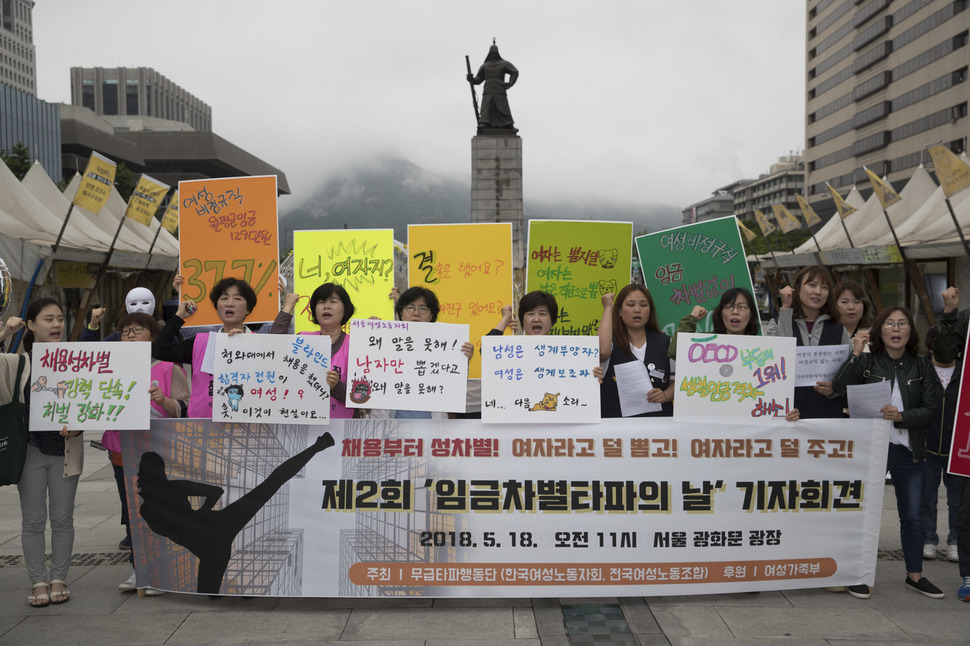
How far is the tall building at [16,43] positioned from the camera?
402 ft

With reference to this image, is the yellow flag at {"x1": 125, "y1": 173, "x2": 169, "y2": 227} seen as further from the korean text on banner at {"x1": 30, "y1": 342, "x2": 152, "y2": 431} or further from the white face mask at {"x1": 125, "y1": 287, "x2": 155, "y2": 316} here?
the korean text on banner at {"x1": 30, "y1": 342, "x2": 152, "y2": 431}

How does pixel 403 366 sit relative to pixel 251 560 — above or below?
above

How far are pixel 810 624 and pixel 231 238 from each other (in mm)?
4428

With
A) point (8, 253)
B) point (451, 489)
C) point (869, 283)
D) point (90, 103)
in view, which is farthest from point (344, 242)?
point (90, 103)

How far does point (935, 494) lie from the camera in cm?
513

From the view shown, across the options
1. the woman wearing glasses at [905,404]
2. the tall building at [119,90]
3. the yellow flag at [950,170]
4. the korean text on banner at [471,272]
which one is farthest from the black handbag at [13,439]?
the tall building at [119,90]

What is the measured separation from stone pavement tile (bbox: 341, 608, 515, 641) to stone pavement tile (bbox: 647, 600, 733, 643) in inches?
31.0

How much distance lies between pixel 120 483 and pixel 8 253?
6860mm

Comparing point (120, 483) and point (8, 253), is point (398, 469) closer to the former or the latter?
point (120, 483)

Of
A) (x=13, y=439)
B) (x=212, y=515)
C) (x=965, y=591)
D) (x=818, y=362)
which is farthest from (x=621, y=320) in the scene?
(x=13, y=439)

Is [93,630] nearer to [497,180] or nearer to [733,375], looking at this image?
[733,375]

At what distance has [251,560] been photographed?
4348 mm

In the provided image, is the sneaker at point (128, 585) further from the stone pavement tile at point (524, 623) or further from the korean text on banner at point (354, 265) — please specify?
the korean text on banner at point (354, 265)

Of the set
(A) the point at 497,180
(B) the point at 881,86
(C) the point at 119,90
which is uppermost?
(C) the point at 119,90
